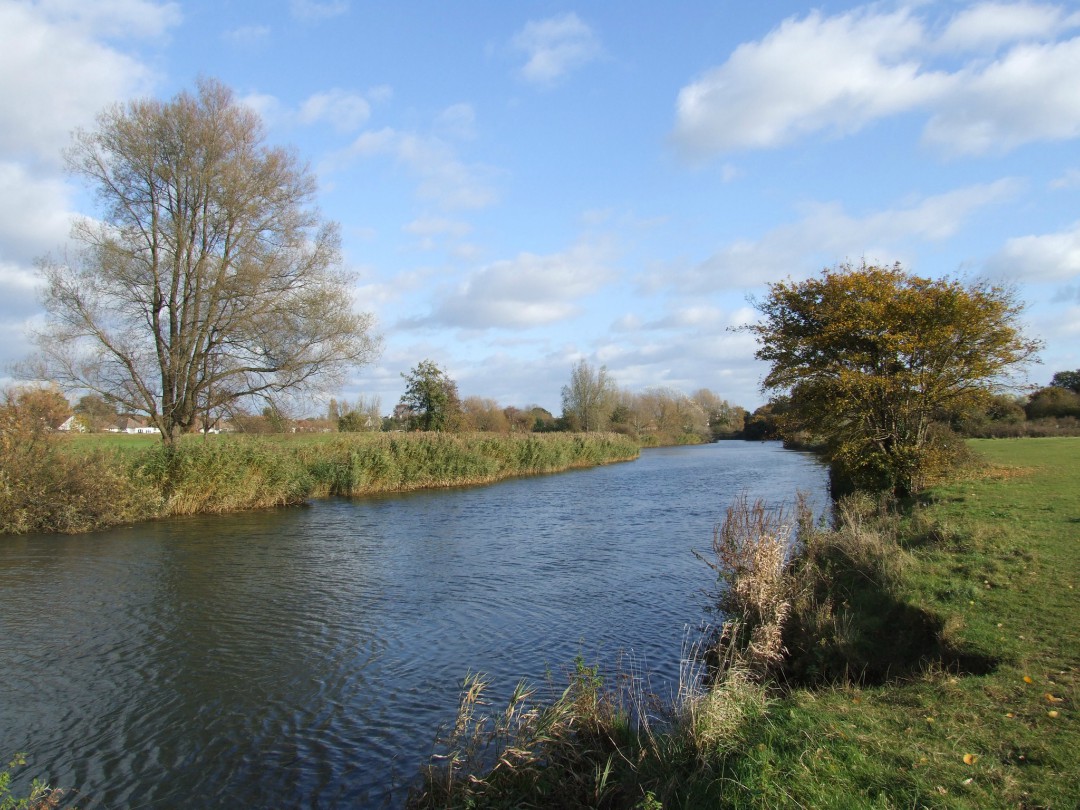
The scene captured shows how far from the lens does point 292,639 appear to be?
9461 millimetres

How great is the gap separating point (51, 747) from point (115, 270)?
65.1ft

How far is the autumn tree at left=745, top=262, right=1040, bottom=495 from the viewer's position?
1450 centimetres

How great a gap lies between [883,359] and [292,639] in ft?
44.6

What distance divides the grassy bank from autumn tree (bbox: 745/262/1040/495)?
6.11m

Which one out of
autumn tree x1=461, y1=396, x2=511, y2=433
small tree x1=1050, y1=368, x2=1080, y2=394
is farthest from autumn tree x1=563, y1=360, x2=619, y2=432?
small tree x1=1050, y1=368, x2=1080, y2=394

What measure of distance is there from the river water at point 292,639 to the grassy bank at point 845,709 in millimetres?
1165

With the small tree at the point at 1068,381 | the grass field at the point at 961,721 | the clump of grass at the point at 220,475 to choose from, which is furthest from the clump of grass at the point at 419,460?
the small tree at the point at 1068,381

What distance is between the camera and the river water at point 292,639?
600cm

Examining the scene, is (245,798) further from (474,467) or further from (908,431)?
(474,467)

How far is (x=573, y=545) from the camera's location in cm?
1642

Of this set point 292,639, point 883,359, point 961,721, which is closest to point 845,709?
point 961,721

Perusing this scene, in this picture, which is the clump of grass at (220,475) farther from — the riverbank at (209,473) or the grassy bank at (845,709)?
the grassy bank at (845,709)

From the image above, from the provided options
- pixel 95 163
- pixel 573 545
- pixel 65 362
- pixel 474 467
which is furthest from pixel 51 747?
pixel 474 467

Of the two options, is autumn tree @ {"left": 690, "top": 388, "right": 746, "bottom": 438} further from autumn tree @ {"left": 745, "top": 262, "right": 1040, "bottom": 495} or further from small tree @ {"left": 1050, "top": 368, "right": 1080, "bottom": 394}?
autumn tree @ {"left": 745, "top": 262, "right": 1040, "bottom": 495}
